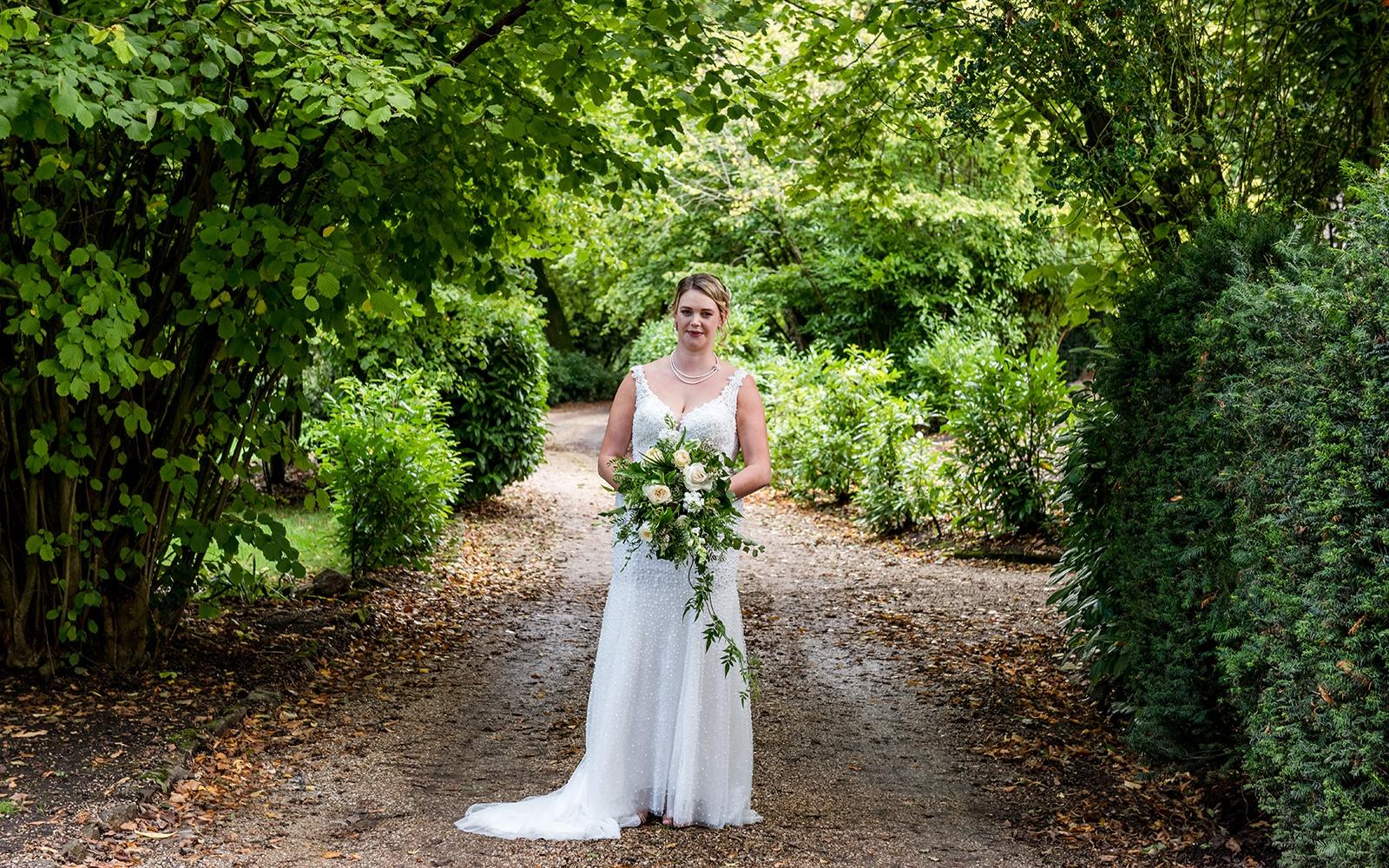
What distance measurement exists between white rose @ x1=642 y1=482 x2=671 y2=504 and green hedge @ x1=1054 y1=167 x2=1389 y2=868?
1973mm

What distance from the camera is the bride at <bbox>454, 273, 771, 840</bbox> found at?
16.0ft

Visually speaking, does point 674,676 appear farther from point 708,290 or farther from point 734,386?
point 708,290

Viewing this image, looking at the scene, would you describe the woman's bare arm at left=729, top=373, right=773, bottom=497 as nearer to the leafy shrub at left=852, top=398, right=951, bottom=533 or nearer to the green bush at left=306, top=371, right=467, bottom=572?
the green bush at left=306, top=371, right=467, bottom=572

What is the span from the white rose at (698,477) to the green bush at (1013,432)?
6.92 m

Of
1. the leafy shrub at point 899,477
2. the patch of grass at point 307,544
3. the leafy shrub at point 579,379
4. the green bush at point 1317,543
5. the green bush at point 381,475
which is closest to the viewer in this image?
the green bush at point 1317,543

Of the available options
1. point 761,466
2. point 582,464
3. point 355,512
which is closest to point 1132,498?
point 761,466

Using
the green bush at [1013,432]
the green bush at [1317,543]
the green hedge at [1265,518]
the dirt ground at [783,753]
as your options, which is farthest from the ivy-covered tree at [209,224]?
the green bush at [1013,432]

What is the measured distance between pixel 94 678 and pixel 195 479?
1138mm

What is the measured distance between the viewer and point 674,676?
5.00 m

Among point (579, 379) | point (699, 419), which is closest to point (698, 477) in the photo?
point (699, 419)

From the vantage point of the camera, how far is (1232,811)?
4.75 meters

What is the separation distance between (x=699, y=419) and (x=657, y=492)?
1.51 ft

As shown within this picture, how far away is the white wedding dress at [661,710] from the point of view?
16.0 feet

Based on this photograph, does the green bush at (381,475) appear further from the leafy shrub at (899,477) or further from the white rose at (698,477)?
the white rose at (698,477)
